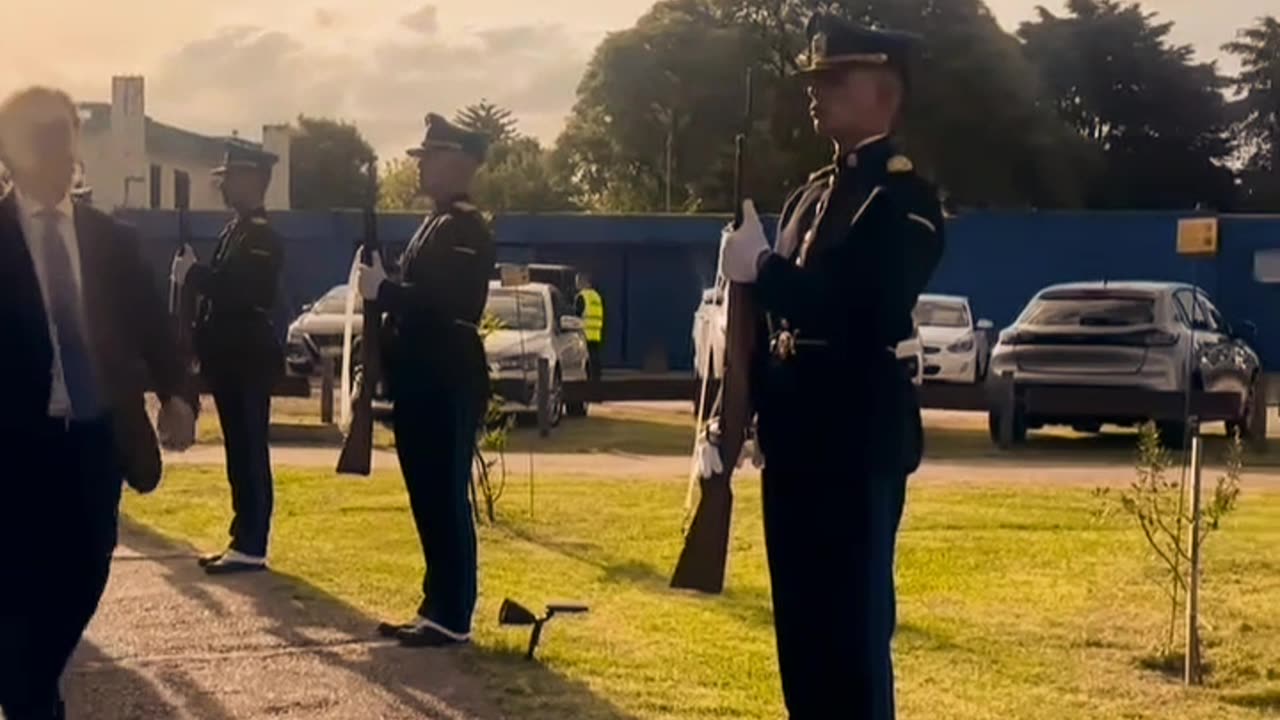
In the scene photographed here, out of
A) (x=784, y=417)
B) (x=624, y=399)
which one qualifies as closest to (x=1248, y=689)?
(x=784, y=417)

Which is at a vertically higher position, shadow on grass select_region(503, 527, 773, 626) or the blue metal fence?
the blue metal fence

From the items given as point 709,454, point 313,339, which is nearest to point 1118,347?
point 313,339

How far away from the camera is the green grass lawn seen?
7523 millimetres

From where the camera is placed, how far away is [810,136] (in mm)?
54250

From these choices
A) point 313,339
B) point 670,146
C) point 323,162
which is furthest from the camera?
point 323,162

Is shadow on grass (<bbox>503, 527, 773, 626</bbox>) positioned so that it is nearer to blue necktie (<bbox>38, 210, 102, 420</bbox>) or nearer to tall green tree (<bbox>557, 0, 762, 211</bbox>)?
blue necktie (<bbox>38, 210, 102, 420</bbox>)

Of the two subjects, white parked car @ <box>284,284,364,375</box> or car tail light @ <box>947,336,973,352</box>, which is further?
car tail light @ <box>947,336,973,352</box>

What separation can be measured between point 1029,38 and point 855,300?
6551 cm

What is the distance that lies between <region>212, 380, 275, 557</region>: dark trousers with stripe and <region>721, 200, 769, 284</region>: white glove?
5266 millimetres

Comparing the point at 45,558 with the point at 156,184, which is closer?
the point at 45,558

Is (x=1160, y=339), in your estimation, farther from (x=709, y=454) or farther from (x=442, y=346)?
(x=709, y=454)

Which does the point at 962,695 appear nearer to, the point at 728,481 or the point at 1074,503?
the point at 728,481

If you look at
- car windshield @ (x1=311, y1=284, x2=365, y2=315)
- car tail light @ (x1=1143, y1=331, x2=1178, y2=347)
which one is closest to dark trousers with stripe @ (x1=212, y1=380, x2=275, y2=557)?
car tail light @ (x1=1143, y1=331, x2=1178, y2=347)

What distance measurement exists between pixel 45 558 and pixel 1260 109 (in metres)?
71.5
